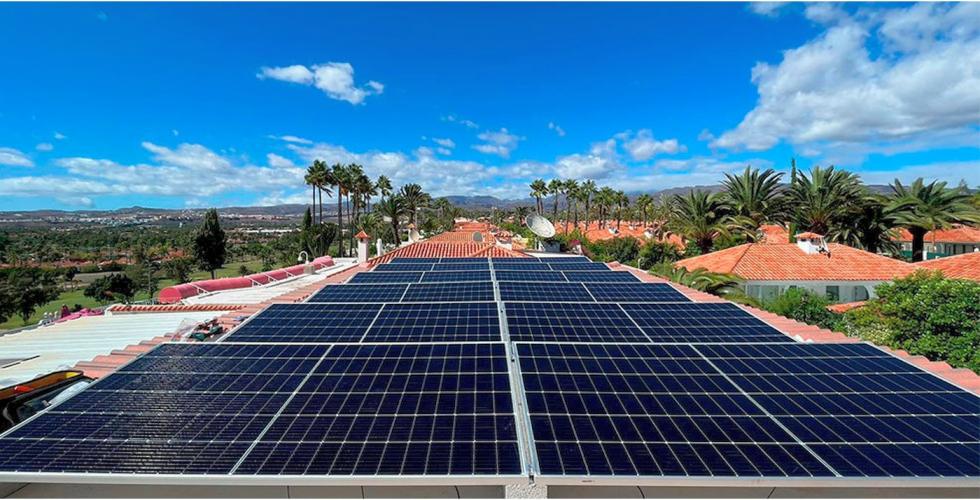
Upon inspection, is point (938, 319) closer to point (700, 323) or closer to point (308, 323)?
point (700, 323)

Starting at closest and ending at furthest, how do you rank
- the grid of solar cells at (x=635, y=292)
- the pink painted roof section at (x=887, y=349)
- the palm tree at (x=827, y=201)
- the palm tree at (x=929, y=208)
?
the pink painted roof section at (x=887, y=349) → the grid of solar cells at (x=635, y=292) → the palm tree at (x=929, y=208) → the palm tree at (x=827, y=201)

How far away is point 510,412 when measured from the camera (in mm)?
5906

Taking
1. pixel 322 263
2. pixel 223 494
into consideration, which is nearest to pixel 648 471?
pixel 223 494

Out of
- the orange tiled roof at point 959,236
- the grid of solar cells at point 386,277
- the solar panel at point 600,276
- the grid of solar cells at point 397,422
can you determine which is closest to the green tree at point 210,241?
the grid of solar cells at point 386,277

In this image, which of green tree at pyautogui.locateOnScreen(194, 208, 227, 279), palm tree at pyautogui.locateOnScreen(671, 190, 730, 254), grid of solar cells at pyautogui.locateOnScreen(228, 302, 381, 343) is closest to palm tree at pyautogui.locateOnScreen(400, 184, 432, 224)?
green tree at pyautogui.locateOnScreen(194, 208, 227, 279)

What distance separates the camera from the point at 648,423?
224 inches

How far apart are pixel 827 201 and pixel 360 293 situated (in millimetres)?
38425

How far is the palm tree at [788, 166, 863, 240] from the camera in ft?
121

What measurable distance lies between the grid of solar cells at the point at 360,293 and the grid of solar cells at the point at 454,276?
7.31 feet

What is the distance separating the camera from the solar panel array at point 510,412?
4.93 m

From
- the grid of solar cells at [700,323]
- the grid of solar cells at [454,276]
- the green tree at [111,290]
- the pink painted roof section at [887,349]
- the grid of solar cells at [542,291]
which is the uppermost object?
the grid of solar cells at [454,276]

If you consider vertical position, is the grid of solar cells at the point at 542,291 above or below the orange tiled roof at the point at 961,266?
above

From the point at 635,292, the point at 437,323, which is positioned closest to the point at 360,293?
the point at 437,323

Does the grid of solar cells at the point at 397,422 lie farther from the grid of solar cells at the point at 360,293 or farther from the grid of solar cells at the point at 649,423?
the grid of solar cells at the point at 360,293
